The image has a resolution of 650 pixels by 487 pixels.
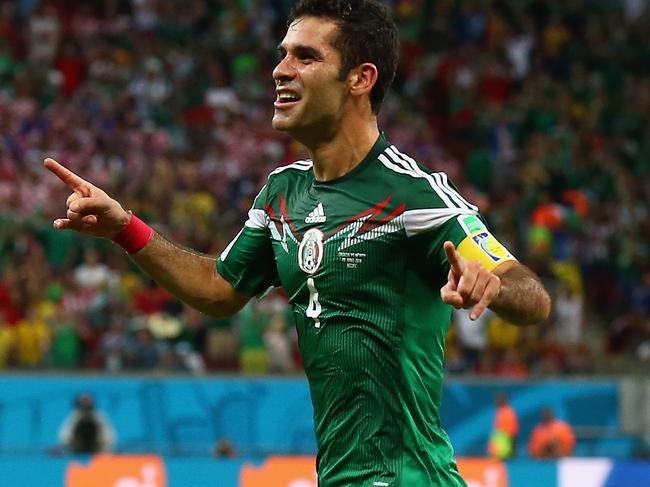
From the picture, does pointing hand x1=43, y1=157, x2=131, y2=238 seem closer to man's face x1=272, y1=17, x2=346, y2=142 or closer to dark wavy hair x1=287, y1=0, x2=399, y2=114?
man's face x1=272, y1=17, x2=346, y2=142

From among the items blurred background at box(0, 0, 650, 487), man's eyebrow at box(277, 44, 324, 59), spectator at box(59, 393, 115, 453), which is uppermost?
blurred background at box(0, 0, 650, 487)

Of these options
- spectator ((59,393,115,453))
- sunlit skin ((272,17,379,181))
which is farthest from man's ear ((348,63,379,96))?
spectator ((59,393,115,453))

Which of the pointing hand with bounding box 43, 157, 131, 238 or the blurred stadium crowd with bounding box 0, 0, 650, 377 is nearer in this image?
the pointing hand with bounding box 43, 157, 131, 238

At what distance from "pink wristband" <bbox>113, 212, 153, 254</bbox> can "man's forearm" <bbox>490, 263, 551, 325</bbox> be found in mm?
1353

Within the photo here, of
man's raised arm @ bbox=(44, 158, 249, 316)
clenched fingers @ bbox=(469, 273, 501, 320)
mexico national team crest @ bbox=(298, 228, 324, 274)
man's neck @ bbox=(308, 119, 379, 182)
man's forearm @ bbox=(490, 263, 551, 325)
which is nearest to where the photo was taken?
clenched fingers @ bbox=(469, 273, 501, 320)

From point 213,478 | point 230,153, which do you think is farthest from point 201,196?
point 213,478

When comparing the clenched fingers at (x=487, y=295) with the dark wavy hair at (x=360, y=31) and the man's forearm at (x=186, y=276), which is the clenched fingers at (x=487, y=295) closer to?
the dark wavy hair at (x=360, y=31)

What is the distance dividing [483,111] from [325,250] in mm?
17116

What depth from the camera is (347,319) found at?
4285 millimetres

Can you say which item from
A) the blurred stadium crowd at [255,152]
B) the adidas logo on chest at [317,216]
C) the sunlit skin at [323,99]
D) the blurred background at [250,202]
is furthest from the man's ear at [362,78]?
the blurred stadium crowd at [255,152]

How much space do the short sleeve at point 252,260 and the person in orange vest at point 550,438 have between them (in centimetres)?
1057

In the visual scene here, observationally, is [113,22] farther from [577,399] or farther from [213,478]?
[213,478]

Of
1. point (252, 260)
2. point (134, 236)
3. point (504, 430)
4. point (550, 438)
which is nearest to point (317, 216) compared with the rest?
point (252, 260)

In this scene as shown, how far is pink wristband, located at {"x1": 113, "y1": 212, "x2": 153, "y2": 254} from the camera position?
4719 millimetres
